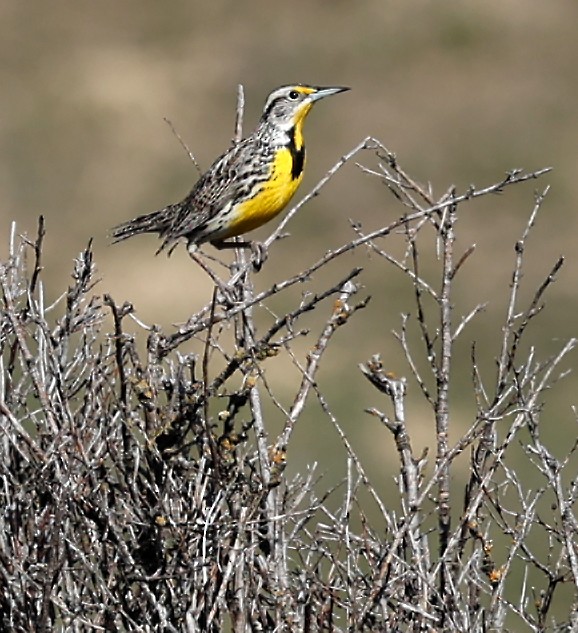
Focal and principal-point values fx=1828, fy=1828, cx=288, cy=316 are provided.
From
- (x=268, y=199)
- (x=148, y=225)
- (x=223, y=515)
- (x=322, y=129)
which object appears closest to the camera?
(x=223, y=515)

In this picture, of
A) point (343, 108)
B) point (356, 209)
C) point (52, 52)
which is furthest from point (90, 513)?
point (52, 52)

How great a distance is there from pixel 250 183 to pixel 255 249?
39 cm

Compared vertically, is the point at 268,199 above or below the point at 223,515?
above

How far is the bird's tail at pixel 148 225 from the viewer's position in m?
5.88

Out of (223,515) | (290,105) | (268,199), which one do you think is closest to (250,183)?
(268,199)

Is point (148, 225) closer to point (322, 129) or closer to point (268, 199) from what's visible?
point (268, 199)

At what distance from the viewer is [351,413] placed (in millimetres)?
10828

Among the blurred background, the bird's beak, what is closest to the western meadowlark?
the bird's beak

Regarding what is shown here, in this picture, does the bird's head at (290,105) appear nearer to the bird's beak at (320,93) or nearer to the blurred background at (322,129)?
the bird's beak at (320,93)

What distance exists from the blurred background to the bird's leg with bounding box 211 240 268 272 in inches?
169

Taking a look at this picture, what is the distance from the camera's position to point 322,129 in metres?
15.6

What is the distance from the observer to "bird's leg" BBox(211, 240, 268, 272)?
4.60 meters

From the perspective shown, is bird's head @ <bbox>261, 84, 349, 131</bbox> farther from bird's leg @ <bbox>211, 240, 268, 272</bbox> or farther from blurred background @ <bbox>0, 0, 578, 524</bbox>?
blurred background @ <bbox>0, 0, 578, 524</bbox>

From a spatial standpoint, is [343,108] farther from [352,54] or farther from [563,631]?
[563,631]
